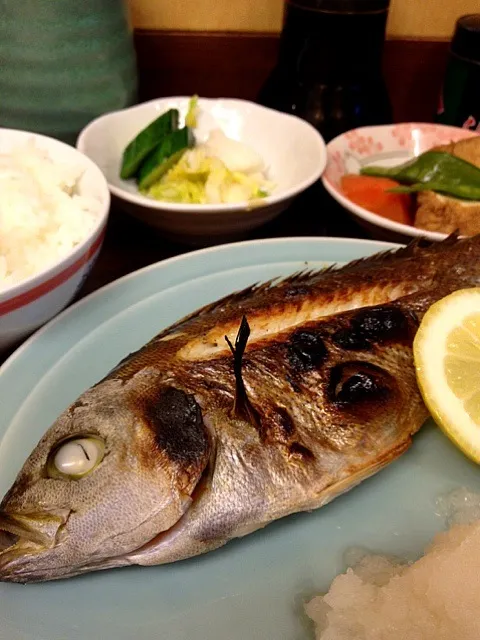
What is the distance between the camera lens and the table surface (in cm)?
151

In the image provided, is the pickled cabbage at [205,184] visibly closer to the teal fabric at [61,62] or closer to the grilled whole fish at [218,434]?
the teal fabric at [61,62]

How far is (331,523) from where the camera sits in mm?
943

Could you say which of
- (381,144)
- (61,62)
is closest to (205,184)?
(61,62)

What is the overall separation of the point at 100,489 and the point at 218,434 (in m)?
0.18

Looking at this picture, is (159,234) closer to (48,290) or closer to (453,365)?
(48,290)

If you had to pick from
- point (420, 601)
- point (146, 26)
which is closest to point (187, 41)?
point (146, 26)

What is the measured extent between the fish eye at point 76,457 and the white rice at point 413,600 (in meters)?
0.37

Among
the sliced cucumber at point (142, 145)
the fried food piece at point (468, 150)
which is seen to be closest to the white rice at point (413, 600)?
the fried food piece at point (468, 150)

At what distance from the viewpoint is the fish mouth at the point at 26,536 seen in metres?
0.76

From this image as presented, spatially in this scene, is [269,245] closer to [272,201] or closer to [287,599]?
[272,201]

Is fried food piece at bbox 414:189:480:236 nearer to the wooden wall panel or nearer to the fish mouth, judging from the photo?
the wooden wall panel

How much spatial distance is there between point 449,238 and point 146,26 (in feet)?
4.13

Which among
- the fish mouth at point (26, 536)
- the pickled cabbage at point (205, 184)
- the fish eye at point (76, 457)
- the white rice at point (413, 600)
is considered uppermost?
the pickled cabbage at point (205, 184)

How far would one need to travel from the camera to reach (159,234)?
5.01 feet
